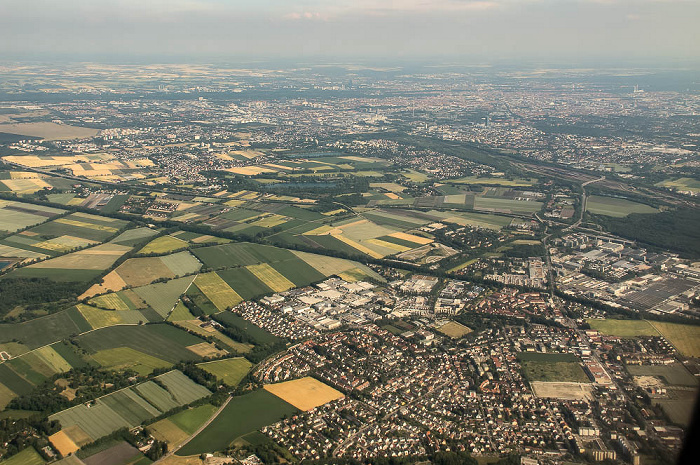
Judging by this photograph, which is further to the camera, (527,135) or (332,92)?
(332,92)

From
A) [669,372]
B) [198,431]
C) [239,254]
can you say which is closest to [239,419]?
[198,431]

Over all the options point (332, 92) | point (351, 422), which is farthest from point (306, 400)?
point (332, 92)

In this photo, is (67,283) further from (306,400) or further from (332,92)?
(332,92)

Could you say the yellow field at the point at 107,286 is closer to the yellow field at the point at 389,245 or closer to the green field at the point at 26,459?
the green field at the point at 26,459

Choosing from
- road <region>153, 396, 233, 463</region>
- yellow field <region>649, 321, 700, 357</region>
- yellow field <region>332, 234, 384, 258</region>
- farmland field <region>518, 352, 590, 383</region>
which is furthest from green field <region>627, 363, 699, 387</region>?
yellow field <region>332, 234, 384, 258</region>

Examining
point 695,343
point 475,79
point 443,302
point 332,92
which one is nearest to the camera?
point 695,343

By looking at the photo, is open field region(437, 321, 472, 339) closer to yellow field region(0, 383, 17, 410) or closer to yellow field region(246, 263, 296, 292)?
yellow field region(246, 263, 296, 292)

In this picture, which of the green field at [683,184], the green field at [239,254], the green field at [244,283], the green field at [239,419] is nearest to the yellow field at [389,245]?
the green field at [239,254]
